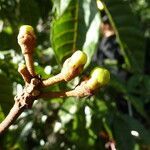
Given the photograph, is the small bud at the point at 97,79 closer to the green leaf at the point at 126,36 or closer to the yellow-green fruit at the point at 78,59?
the yellow-green fruit at the point at 78,59

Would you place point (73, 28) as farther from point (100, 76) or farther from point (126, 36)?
point (100, 76)

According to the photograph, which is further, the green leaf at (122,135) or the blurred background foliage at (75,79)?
the green leaf at (122,135)

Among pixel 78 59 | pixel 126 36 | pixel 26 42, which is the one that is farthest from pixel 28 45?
pixel 126 36

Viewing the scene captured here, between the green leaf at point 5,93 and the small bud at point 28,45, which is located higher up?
the small bud at point 28,45

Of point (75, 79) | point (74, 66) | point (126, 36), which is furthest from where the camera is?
point (75, 79)

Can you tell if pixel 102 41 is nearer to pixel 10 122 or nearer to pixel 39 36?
pixel 39 36

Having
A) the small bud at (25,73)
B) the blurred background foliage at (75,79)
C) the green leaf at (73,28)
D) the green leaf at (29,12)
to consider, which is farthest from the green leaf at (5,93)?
the small bud at (25,73)

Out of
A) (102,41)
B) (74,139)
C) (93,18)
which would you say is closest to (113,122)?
(74,139)
